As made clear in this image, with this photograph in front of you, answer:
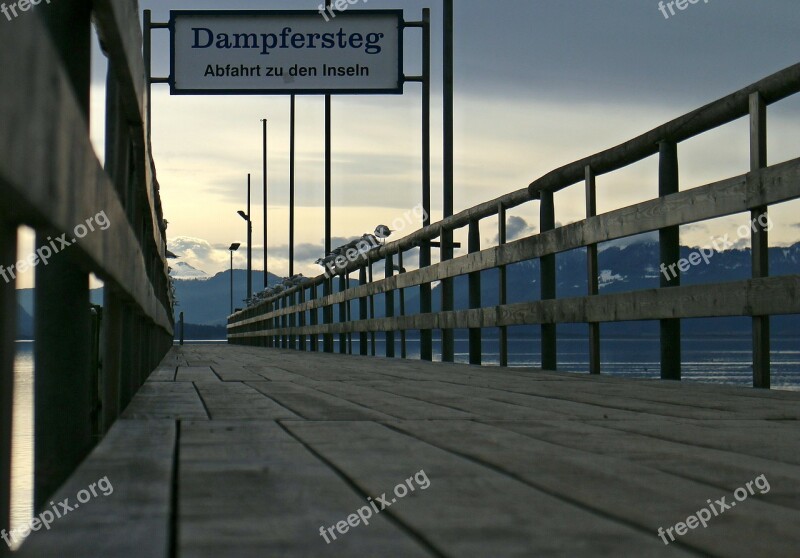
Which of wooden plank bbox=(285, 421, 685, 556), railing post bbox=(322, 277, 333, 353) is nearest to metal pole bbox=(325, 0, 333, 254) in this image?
railing post bbox=(322, 277, 333, 353)

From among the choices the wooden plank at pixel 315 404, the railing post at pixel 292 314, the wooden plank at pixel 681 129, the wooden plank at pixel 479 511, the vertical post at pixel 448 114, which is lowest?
the wooden plank at pixel 479 511

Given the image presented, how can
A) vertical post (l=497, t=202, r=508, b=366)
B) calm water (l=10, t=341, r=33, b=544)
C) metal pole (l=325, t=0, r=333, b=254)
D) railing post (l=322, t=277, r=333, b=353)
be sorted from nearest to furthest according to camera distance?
1. calm water (l=10, t=341, r=33, b=544)
2. vertical post (l=497, t=202, r=508, b=366)
3. railing post (l=322, t=277, r=333, b=353)
4. metal pole (l=325, t=0, r=333, b=254)

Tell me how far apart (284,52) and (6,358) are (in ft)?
49.2

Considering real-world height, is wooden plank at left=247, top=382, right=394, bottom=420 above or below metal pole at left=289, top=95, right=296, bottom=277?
below

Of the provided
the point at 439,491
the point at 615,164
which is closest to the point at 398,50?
the point at 615,164

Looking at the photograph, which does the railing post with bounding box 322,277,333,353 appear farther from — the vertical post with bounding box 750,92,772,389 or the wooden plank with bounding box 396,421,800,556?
the wooden plank with bounding box 396,421,800,556

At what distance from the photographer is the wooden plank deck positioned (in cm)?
165

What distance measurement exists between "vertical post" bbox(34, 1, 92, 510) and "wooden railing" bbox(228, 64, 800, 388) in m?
3.16

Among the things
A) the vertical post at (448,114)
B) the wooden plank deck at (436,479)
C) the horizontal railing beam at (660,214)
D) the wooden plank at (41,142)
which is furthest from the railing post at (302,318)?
the wooden plank at (41,142)

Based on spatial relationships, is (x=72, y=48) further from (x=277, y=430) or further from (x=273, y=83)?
(x=273, y=83)

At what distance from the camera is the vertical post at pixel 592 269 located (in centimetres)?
695

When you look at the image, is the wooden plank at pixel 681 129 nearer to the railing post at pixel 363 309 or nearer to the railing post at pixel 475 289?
the railing post at pixel 475 289

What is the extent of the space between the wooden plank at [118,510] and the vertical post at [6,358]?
140mm

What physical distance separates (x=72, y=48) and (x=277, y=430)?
1322 mm
